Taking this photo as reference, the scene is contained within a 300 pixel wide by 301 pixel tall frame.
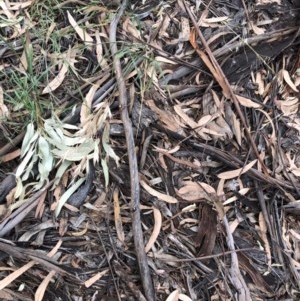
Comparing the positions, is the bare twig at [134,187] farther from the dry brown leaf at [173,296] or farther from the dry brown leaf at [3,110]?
the dry brown leaf at [3,110]

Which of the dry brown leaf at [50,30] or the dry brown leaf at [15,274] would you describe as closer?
the dry brown leaf at [15,274]

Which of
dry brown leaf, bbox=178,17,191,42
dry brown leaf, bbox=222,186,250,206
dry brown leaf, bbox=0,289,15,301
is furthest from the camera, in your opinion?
dry brown leaf, bbox=178,17,191,42

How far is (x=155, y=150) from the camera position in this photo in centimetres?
130

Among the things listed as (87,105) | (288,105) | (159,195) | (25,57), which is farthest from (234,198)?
(25,57)

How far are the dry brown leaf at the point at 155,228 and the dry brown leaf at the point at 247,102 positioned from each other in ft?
1.13

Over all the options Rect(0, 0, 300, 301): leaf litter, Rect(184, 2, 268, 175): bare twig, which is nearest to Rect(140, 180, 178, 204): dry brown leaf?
Rect(0, 0, 300, 301): leaf litter

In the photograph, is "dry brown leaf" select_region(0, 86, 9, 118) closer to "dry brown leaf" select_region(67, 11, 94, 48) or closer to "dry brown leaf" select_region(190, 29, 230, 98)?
"dry brown leaf" select_region(67, 11, 94, 48)

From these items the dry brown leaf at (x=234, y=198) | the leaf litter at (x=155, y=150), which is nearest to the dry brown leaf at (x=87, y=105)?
the leaf litter at (x=155, y=150)

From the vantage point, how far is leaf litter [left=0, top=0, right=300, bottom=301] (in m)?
1.24

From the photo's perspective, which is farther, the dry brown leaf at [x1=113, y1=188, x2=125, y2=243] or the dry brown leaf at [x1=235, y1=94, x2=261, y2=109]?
the dry brown leaf at [x1=235, y1=94, x2=261, y2=109]

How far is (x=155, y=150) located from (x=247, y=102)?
0.26 m

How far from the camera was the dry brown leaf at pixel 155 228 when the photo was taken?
1.24m

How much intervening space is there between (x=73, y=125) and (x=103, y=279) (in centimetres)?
36

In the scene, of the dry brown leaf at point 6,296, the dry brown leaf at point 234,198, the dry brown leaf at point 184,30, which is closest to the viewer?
the dry brown leaf at point 6,296
